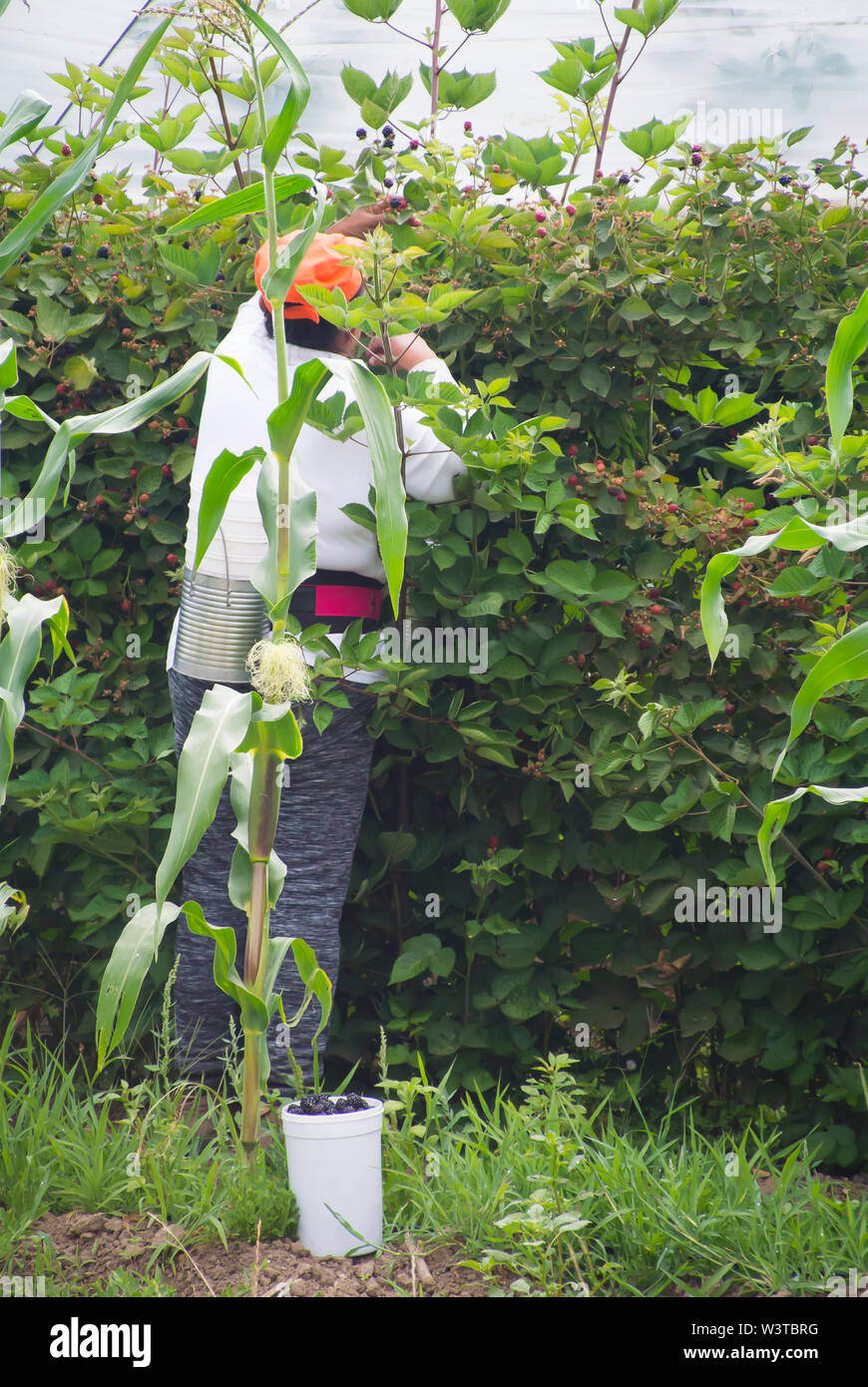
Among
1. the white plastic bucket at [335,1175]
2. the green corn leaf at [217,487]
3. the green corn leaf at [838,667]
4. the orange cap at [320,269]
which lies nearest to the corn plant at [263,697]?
the green corn leaf at [217,487]

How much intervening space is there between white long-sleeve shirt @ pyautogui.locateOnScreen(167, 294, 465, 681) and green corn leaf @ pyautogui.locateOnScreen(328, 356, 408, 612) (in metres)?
0.53

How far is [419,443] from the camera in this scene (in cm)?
220

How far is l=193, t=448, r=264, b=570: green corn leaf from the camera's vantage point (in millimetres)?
1575

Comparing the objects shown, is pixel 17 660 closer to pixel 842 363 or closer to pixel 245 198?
pixel 245 198

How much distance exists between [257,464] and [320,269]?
0.37 m

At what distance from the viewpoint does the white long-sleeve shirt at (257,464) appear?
2010 millimetres

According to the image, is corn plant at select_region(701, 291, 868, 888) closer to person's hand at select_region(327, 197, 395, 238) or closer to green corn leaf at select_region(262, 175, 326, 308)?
green corn leaf at select_region(262, 175, 326, 308)

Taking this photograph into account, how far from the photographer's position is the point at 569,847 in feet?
8.01

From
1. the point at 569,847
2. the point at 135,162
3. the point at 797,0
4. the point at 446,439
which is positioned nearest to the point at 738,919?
the point at 569,847

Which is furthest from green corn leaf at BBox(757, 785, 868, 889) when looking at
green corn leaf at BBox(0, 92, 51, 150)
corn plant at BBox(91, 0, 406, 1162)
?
green corn leaf at BBox(0, 92, 51, 150)

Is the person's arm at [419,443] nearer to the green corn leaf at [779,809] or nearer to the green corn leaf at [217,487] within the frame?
the green corn leaf at [217,487]

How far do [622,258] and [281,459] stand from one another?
3.76ft

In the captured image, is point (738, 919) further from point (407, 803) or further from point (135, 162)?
point (135, 162)

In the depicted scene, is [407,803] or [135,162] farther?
[135,162]
